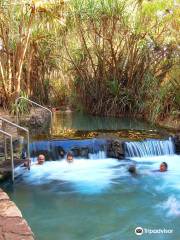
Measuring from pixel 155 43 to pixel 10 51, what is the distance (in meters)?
5.46

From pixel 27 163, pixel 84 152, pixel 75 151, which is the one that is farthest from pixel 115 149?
pixel 27 163

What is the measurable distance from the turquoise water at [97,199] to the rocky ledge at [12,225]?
48.1 inches

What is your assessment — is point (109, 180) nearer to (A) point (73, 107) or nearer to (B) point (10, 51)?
(B) point (10, 51)

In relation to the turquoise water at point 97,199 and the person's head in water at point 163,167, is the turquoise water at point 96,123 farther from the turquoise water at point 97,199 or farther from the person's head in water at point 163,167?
the person's head in water at point 163,167

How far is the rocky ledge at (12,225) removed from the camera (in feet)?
15.5

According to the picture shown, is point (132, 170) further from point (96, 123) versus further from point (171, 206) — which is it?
point (96, 123)

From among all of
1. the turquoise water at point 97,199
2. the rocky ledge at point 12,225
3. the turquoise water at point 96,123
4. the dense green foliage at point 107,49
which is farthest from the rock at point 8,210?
the dense green foliage at point 107,49

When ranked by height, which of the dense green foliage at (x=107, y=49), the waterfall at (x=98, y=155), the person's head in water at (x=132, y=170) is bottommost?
the person's head in water at (x=132, y=170)

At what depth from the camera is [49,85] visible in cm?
2270

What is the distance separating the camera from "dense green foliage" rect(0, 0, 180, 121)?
51.4 feet

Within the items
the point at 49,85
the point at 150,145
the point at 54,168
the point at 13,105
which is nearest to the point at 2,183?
the point at 54,168

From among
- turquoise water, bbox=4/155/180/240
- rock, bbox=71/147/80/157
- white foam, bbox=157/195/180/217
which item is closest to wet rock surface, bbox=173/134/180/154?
turquoise water, bbox=4/155/180/240

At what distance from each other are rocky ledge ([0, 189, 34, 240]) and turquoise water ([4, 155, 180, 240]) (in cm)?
122

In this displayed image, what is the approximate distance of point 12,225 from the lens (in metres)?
5.04
